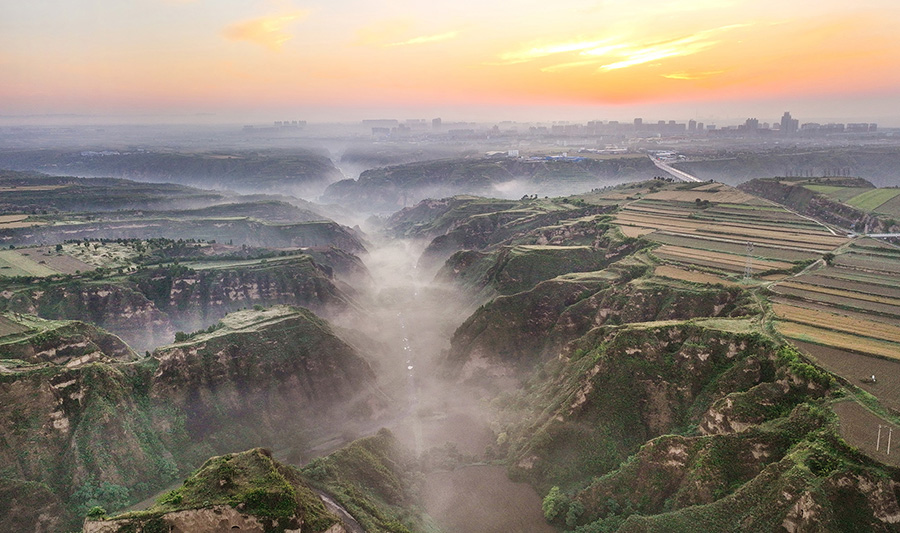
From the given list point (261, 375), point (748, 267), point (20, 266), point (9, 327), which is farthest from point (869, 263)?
point (20, 266)

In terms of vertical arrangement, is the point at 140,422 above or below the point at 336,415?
above

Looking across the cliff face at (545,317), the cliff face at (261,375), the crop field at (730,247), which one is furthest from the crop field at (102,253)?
the crop field at (730,247)

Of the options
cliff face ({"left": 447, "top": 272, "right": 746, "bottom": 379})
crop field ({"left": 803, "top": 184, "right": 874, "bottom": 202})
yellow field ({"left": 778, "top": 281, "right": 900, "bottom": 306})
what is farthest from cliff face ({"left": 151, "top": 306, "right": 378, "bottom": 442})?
crop field ({"left": 803, "top": 184, "right": 874, "bottom": 202})

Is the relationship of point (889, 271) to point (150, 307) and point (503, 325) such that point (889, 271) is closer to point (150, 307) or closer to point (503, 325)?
point (503, 325)

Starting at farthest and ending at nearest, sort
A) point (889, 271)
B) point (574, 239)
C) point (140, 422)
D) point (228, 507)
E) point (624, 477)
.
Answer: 1. point (574, 239)
2. point (889, 271)
3. point (140, 422)
4. point (624, 477)
5. point (228, 507)

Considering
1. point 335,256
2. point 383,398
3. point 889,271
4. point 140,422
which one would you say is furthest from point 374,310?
point 889,271

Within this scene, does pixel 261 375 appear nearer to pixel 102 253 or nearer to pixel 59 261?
pixel 59 261

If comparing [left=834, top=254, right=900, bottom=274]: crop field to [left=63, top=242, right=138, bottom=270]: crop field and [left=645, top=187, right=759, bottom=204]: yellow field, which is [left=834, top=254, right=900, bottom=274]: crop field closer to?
[left=645, top=187, right=759, bottom=204]: yellow field
